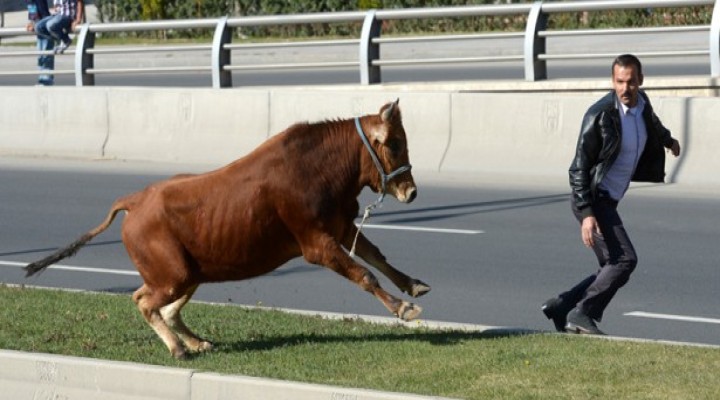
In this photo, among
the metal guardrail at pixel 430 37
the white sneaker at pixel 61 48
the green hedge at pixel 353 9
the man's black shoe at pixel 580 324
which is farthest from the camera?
the green hedge at pixel 353 9

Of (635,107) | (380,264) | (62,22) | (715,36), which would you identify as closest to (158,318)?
(380,264)

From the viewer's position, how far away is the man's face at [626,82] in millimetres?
8500

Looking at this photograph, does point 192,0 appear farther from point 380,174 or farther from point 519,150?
point 380,174

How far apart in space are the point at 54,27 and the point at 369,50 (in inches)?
260

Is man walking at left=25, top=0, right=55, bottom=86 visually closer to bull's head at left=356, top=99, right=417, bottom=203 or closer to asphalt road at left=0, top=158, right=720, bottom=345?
asphalt road at left=0, top=158, right=720, bottom=345

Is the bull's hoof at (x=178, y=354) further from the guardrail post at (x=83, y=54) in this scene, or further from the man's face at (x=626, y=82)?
the guardrail post at (x=83, y=54)

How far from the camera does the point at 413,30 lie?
119ft

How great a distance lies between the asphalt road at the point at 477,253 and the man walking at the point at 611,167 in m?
0.92

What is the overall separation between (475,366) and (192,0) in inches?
1317

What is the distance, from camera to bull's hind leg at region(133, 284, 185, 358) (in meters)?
8.21

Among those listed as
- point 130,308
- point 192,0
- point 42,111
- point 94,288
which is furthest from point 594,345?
point 192,0

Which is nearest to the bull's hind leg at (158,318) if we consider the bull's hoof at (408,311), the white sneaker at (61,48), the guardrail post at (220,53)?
the bull's hoof at (408,311)

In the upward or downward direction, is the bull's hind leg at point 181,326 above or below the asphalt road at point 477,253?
above

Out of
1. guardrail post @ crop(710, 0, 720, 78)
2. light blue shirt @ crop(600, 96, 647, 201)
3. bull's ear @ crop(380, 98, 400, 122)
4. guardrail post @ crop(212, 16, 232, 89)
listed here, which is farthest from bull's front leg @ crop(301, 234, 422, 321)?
guardrail post @ crop(212, 16, 232, 89)
